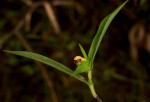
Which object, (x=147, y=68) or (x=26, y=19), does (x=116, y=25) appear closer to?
(x=147, y=68)

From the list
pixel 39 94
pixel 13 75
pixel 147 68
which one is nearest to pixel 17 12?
pixel 13 75

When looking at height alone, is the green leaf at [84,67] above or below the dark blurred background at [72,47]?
above

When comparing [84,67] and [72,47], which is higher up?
[84,67]

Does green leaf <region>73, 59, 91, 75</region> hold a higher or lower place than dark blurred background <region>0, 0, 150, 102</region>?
higher

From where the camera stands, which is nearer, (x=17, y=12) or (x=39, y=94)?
(x=39, y=94)

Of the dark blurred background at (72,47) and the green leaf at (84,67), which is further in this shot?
the dark blurred background at (72,47)

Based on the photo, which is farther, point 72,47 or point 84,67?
point 72,47

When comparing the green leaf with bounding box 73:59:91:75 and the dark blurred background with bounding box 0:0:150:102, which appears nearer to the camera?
the green leaf with bounding box 73:59:91:75

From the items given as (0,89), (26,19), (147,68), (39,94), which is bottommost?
(147,68)
